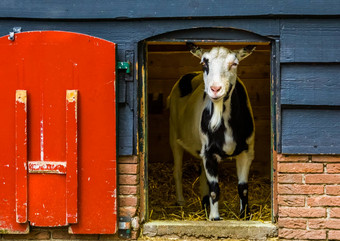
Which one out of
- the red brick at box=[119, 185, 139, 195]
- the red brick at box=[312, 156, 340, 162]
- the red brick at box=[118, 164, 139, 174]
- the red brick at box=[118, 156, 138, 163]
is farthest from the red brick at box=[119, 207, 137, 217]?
the red brick at box=[312, 156, 340, 162]

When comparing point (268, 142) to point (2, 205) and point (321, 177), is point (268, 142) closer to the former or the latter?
point (321, 177)

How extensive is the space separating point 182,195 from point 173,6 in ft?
8.62

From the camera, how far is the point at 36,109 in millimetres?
5109

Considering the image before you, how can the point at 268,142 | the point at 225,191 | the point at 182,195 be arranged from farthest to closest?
the point at 268,142 → the point at 225,191 → the point at 182,195

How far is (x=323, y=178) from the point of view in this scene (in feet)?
16.8

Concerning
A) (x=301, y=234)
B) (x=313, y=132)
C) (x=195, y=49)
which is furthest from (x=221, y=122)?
(x=301, y=234)

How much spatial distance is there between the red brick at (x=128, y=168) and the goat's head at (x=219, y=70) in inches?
38.0

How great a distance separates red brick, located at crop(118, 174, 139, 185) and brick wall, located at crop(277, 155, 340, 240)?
1300mm

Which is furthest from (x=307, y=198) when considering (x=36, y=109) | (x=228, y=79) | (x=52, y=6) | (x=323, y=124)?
(x=52, y=6)

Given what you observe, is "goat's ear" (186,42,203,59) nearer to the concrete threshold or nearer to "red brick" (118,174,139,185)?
"red brick" (118,174,139,185)

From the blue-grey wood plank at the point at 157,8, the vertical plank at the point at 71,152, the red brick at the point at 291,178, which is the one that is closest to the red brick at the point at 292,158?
the red brick at the point at 291,178

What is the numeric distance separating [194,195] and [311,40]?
293cm

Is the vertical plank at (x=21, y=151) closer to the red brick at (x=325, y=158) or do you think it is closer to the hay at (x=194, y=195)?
the hay at (x=194, y=195)

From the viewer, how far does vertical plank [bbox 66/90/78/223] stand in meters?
5.04
